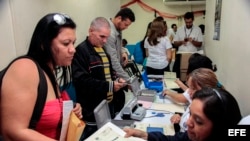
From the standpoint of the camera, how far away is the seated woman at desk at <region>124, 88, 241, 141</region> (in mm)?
871

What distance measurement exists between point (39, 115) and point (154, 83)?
7.09ft

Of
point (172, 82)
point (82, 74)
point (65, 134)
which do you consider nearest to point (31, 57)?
point (65, 134)

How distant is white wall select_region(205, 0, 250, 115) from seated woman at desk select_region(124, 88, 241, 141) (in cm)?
94

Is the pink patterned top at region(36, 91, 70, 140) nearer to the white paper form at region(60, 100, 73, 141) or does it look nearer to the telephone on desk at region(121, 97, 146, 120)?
the white paper form at region(60, 100, 73, 141)

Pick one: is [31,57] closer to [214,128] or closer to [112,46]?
[214,128]

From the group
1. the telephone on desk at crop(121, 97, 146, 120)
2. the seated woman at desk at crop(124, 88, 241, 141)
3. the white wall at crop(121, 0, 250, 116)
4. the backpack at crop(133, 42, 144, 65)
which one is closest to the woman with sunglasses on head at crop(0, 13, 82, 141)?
the seated woman at desk at crop(124, 88, 241, 141)

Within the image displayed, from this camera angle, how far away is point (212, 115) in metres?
0.89

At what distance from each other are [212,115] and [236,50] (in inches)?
57.6

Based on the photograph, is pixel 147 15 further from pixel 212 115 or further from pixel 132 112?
pixel 212 115

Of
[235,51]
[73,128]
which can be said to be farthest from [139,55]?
[73,128]

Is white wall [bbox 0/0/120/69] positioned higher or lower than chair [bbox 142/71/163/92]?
higher

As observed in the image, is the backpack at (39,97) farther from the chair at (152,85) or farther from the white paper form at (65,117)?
the chair at (152,85)

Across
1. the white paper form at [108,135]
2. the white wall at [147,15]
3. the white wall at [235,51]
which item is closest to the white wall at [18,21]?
the white paper form at [108,135]

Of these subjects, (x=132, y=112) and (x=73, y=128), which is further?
(x=132, y=112)
